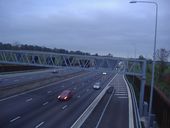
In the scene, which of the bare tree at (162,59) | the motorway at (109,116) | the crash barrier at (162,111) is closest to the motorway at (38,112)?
the motorway at (109,116)

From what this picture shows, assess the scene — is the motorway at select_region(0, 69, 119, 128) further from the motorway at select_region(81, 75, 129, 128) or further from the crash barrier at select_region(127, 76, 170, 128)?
the crash barrier at select_region(127, 76, 170, 128)

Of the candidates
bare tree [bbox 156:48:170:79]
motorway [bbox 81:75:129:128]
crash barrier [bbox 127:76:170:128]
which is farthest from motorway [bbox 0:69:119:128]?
bare tree [bbox 156:48:170:79]

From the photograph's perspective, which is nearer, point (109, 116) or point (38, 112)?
point (38, 112)

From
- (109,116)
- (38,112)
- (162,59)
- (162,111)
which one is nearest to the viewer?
(162,111)

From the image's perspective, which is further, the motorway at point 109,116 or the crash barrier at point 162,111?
the motorway at point 109,116

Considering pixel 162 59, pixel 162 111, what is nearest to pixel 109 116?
pixel 162 111

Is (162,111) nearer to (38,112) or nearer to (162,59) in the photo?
(38,112)

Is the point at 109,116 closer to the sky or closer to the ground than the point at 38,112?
closer to the ground

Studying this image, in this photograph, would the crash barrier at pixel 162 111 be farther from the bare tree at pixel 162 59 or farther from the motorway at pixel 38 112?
the bare tree at pixel 162 59

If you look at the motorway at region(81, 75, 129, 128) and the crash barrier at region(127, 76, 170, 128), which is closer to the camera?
the crash barrier at region(127, 76, 170, 128)

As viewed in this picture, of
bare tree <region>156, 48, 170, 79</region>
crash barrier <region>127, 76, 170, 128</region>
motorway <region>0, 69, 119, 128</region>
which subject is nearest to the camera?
crash barrier <region>127, 76, 170, 128</region>

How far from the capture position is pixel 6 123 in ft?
94.3

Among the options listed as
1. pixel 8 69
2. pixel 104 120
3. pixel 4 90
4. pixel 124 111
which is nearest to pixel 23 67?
pixel 8 69

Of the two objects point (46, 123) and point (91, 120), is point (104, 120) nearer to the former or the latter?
point (91, 120)
